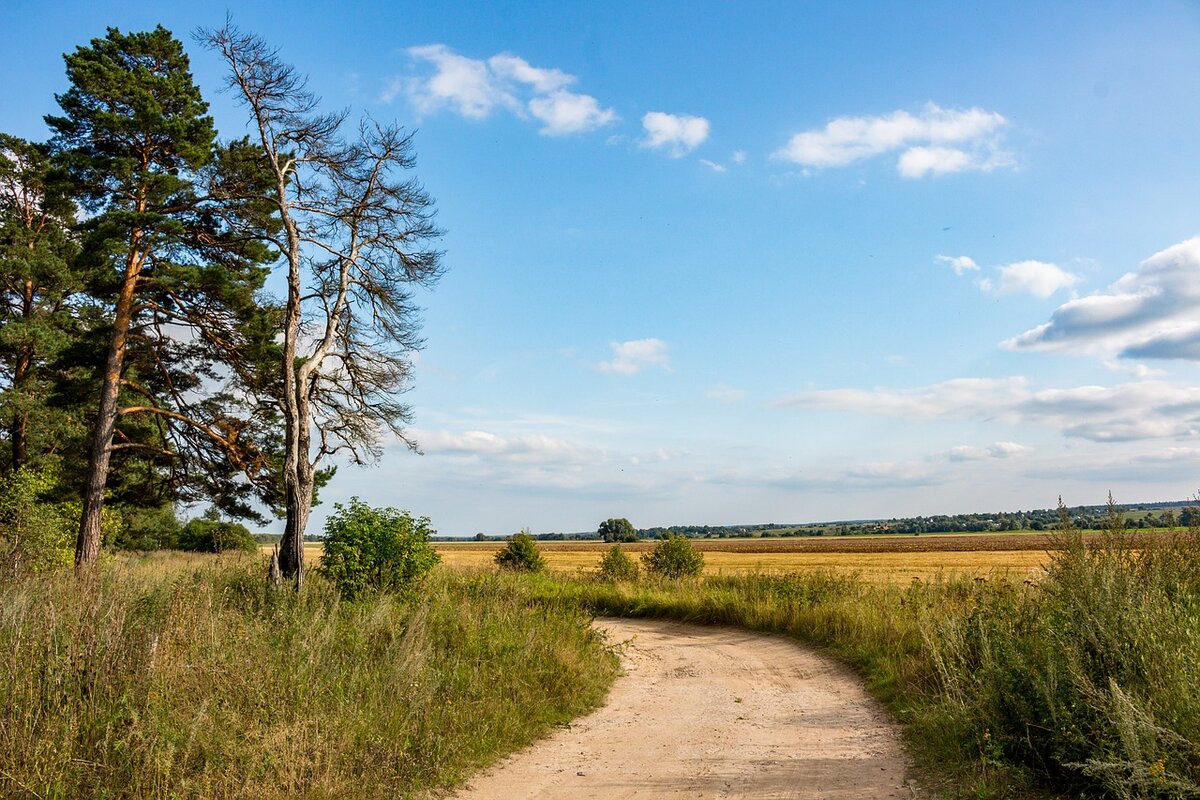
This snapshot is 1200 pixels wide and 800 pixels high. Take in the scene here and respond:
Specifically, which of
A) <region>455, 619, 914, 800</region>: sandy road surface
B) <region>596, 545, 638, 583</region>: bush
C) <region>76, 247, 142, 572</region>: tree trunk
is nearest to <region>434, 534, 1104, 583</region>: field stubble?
<region>596, 545, 638, 583</region>: bush

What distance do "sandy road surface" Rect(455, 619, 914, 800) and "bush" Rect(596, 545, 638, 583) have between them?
37.8ft

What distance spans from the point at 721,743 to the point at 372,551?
744 cm

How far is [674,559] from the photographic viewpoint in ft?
81.5

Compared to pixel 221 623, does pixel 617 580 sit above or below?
below

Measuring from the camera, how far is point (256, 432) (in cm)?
2006

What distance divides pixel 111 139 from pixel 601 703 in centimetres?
1882

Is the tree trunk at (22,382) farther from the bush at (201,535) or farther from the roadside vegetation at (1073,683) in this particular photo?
the roadside vegetation at (1073,683)

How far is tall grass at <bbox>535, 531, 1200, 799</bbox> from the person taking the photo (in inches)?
185

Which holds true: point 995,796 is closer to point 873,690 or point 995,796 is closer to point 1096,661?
point 1096,661

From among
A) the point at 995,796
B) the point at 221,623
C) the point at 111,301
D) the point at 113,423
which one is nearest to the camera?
the point at 995,796

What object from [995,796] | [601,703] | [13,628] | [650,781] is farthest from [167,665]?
[995,796]

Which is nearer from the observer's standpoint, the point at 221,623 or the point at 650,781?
the point at 650,781

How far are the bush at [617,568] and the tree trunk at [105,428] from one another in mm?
13658

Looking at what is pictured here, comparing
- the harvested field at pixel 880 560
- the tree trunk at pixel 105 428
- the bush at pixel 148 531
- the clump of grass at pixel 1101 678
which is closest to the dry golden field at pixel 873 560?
the harvested field at pixel 880 560
